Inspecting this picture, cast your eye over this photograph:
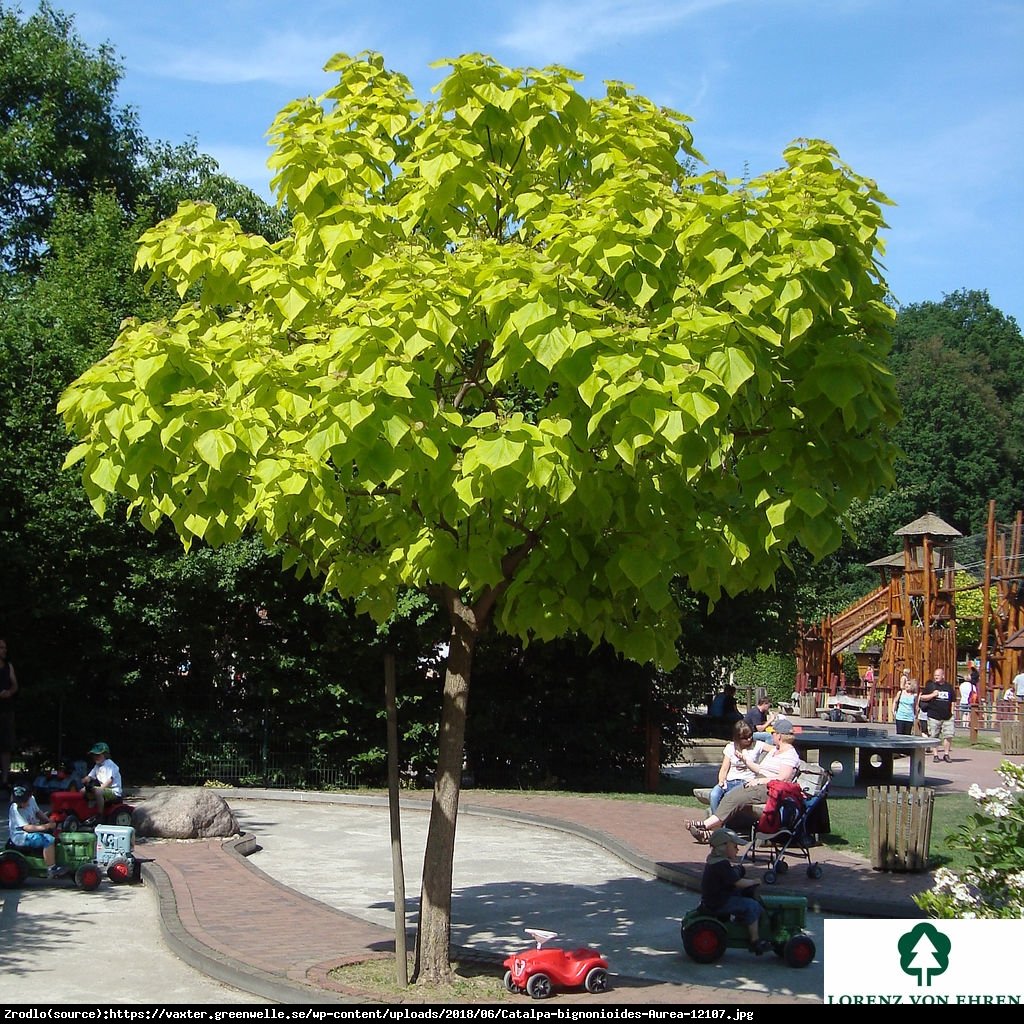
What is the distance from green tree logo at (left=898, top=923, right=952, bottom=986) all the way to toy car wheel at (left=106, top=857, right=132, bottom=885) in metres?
8.00

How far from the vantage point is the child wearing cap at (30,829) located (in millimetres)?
11758

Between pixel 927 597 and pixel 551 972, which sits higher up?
pixel 927 597

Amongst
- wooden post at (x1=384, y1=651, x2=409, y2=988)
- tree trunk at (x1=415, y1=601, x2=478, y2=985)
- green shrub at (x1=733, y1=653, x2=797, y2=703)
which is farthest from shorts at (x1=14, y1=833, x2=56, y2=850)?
green shrub at (x1=733, y1=653, x2=797, y2=703)

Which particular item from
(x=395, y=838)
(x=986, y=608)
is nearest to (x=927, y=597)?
(x=986, y=608)

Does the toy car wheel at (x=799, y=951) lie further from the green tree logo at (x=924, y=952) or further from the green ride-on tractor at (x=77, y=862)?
the green ride-on tractor at (x=77, y=862)

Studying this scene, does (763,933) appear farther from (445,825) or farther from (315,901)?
(315,901)

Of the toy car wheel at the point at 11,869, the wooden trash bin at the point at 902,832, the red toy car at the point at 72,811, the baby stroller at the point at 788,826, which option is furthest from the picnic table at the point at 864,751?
the toy car wheel at the point at 11,869

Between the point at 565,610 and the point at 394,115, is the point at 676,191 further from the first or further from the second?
the point at 565,610

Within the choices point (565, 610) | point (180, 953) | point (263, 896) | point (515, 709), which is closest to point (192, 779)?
point (515, 709)

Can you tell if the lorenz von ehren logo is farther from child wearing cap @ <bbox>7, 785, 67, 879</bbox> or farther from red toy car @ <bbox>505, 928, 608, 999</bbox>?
child wearing cap @ <bbox>7, 785, 67, 879</bbox>

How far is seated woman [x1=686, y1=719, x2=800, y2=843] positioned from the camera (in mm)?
12461

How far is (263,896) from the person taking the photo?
37.6ft

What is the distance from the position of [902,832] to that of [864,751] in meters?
9.29

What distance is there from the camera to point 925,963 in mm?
6418
